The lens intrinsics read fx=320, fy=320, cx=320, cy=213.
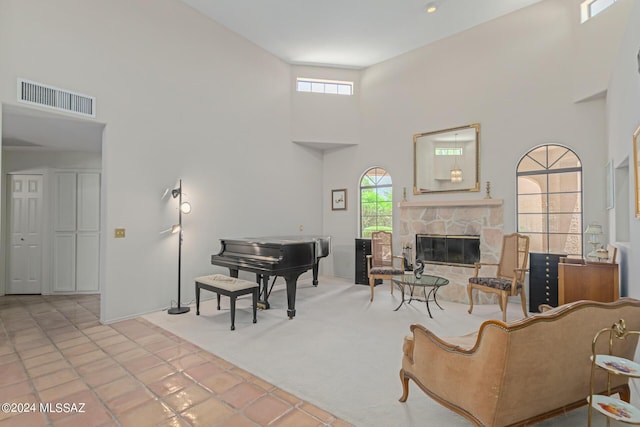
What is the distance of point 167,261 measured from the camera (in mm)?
4613

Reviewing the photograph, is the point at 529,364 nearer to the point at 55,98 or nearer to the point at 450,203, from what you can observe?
the point at 450,203

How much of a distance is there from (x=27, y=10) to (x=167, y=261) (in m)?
3.22

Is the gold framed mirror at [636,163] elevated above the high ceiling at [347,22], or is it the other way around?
the high ceiling at [347,22]

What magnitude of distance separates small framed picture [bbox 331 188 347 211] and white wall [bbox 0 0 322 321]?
145 centimetres

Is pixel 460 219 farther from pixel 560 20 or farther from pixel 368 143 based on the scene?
pixel 560 20

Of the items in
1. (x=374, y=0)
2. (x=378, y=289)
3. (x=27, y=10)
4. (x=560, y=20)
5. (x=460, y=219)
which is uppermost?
(x=374, y=0)

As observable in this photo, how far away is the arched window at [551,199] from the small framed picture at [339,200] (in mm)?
3262

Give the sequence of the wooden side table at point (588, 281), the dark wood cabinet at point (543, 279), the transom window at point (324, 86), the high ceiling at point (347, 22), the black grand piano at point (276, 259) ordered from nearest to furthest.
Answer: the wooden side table at point (588, 281) < the black grand piano at point (276, 259) < the dark wood cabinet at point (543, 279) < the high ceiling at point (347, 22) < the transom window at point (324, 86)

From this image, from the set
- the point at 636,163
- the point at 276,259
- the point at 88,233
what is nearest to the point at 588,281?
the point at 636,163

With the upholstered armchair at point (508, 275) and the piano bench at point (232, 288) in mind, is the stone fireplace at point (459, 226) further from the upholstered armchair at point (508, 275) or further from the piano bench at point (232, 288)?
the piano bench at point (232, 288)

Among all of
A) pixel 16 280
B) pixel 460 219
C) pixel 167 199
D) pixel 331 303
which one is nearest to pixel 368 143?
pixel 460 219

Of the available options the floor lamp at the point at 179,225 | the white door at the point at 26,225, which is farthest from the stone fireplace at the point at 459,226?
the white door at the point at 26,225

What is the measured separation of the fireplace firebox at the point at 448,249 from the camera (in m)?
5.33

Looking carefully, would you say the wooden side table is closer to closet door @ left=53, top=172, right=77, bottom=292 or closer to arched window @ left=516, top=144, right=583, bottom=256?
arched window @ left=516, top=144, right=583, bottom=256
